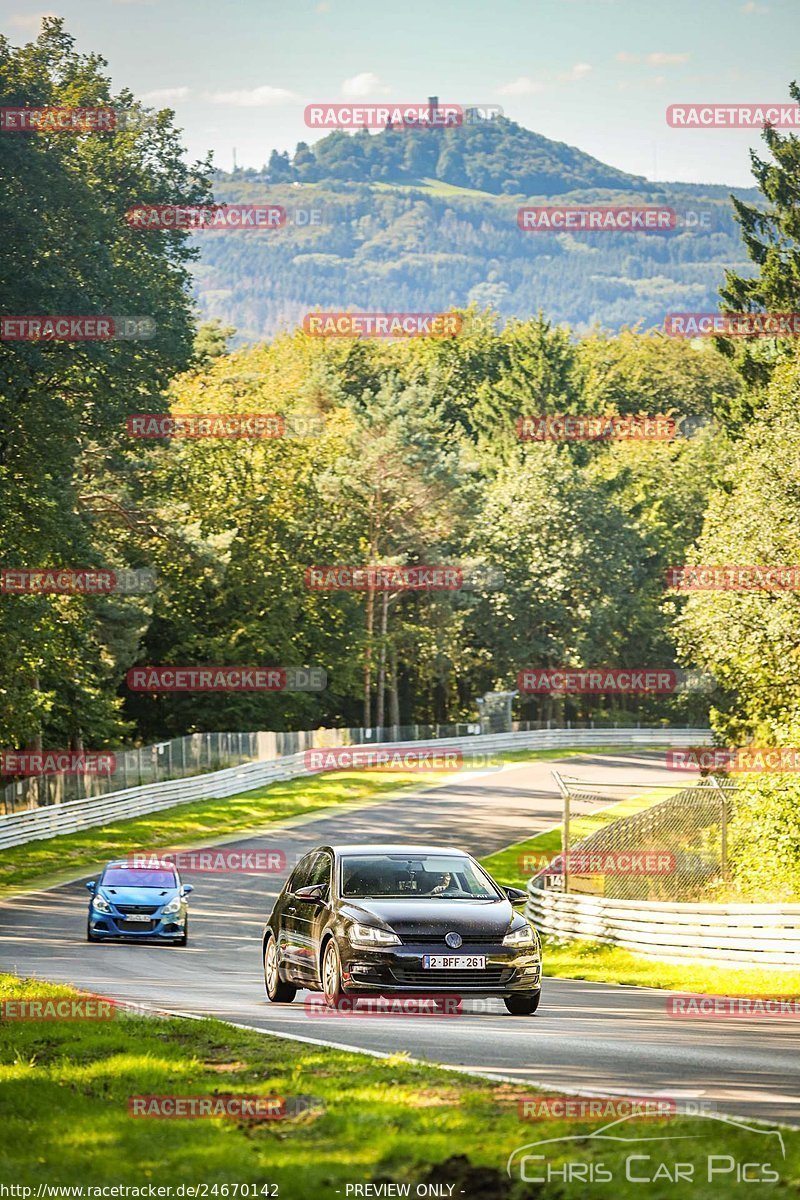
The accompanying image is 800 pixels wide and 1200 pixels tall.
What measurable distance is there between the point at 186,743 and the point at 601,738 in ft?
115

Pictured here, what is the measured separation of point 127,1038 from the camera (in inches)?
457

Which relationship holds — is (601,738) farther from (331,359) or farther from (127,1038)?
(127,1038)

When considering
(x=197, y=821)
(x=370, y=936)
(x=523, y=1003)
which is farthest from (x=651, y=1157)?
(x=197, y=821)

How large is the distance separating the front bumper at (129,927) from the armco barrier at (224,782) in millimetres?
14951

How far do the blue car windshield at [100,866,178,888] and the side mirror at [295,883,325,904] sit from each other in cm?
1063

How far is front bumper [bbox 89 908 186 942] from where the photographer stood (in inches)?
984

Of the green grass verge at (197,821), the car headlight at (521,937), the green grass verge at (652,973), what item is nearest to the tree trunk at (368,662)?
the green grass verge at (197,821)

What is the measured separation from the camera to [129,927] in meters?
25.1

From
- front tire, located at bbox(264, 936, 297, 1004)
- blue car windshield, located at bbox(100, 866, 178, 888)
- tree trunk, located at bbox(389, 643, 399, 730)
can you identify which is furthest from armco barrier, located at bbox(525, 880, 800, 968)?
tree trunk, located at bbox(389, 643, 399, 730)

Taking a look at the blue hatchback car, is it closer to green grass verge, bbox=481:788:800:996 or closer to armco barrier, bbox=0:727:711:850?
green grass verge, bbox=481:788:800:996

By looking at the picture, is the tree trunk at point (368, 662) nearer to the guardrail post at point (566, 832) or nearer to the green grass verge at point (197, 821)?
the green grass verge at point (197, 821)

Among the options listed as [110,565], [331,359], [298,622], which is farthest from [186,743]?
[331,359]

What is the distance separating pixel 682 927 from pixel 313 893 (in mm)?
8880

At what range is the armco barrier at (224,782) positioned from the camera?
137 ft
